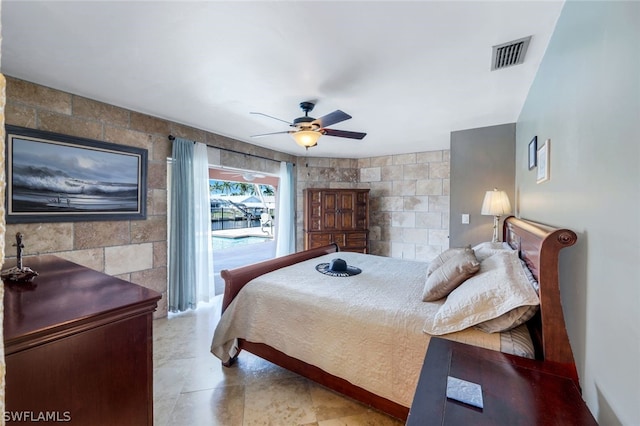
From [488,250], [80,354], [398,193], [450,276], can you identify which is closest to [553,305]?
[450,276]

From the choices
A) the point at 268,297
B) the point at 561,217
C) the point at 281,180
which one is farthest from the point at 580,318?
the point at 281,180

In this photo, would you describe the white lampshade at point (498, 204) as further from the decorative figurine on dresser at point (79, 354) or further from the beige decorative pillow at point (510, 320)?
the decorative figurine on dresser at point (79, 354)

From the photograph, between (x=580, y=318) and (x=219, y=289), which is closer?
(x=580, y=318)

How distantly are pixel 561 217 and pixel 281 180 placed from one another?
13.6 feet

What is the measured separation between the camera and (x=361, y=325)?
175 centimetres

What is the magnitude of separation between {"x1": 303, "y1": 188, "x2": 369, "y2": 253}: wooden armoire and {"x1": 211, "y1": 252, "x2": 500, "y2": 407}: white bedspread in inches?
100

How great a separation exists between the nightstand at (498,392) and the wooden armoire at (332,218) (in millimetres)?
3884

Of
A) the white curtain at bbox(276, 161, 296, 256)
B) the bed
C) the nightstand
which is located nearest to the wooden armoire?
the white curtain at bbox(276, 161, 296, 256)

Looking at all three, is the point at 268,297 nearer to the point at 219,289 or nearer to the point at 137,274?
the point at 137,274

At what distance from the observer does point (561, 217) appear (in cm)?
148

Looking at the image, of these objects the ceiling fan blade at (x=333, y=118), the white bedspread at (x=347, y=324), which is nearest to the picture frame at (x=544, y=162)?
the white bedspread at (x=347, y=324)

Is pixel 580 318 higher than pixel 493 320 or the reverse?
higher

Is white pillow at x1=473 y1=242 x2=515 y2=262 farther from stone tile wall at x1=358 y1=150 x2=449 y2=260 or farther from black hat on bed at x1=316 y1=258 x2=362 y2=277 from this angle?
stone tile wall at x1=358 y1=150 x2=449 y2=260

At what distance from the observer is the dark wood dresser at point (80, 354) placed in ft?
2.84
